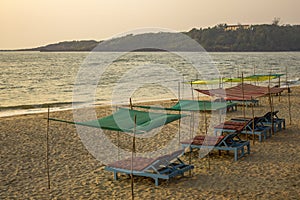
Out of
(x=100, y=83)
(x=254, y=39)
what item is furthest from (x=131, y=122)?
(x=254, y=39)

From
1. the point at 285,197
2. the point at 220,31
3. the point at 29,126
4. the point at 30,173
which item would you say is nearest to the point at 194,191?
the point at 285,197

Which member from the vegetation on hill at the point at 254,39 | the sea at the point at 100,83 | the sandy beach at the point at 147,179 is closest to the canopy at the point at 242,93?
the sea at the point at 100,83

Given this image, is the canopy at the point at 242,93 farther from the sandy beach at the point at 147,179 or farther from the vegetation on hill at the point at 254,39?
the vegetation on hill at the point at 254,39

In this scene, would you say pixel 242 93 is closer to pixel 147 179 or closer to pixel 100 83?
pixel 147 179

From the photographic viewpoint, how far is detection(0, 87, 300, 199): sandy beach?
6941 millimetres

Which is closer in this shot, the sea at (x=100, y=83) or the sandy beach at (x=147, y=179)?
the sandy beach at (x=147, y=179)

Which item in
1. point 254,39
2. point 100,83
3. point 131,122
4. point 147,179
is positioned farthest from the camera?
point 254,39

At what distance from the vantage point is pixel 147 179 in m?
7.76

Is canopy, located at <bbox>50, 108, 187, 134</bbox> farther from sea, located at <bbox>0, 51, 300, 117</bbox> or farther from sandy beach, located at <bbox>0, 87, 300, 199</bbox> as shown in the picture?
sea, located at <bbox>0, 51, 300, 117</bbox>

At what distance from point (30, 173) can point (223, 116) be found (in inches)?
357

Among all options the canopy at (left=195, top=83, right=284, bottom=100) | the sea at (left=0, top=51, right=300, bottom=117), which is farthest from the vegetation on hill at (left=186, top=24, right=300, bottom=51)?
the canopy at (left=195, top=83, right=284, bottom=100)

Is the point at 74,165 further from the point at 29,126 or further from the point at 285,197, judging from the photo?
the point at 29,126

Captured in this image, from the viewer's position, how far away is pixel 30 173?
838 centimetres

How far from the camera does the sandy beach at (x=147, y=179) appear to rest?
22.8 feet
